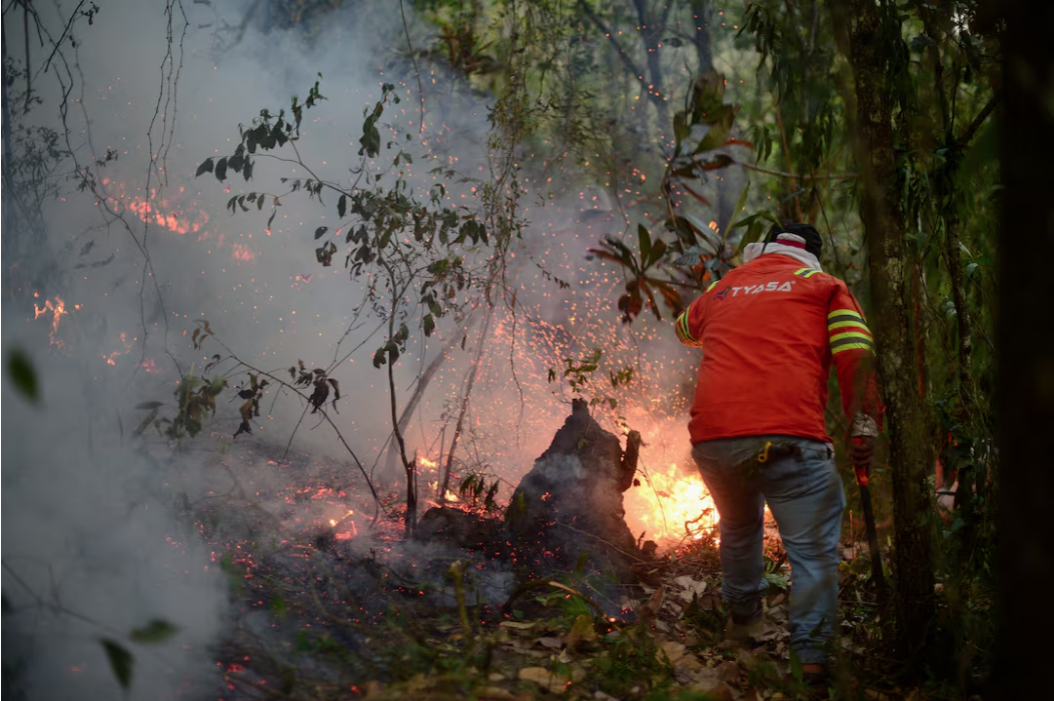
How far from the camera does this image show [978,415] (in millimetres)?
2643

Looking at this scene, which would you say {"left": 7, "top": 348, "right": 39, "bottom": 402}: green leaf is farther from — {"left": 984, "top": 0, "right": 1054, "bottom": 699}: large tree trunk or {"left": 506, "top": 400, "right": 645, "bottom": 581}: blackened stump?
{"left": 506, "top": 400, "right": 645, "bottom": 581}: blackened stump

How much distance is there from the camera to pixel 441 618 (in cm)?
289

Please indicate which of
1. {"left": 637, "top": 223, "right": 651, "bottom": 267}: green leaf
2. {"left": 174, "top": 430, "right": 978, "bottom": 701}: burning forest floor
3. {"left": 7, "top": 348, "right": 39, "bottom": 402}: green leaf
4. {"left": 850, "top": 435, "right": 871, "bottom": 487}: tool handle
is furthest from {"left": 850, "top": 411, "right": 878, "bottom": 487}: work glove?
{"left": 7, "top": 348, "right": 39, "bottom": 402}: green leaf

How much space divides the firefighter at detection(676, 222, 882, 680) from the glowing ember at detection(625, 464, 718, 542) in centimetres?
123

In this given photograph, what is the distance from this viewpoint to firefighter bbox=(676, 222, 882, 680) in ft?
8.69

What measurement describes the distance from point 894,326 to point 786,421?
50 centimetres

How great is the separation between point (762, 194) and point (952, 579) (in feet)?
11.7

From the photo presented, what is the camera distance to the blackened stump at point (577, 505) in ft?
11.8

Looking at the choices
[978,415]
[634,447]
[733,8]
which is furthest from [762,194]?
[978,415]

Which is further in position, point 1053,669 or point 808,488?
point 808,488

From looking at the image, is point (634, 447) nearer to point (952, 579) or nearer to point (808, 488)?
point (808, 488)

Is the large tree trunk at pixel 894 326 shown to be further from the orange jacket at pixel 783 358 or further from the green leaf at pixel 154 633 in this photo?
the green leaf at pixel 154 633

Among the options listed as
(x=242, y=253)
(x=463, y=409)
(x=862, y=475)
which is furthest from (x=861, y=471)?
(x=242, y=253)

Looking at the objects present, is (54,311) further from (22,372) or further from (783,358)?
(783,358)
